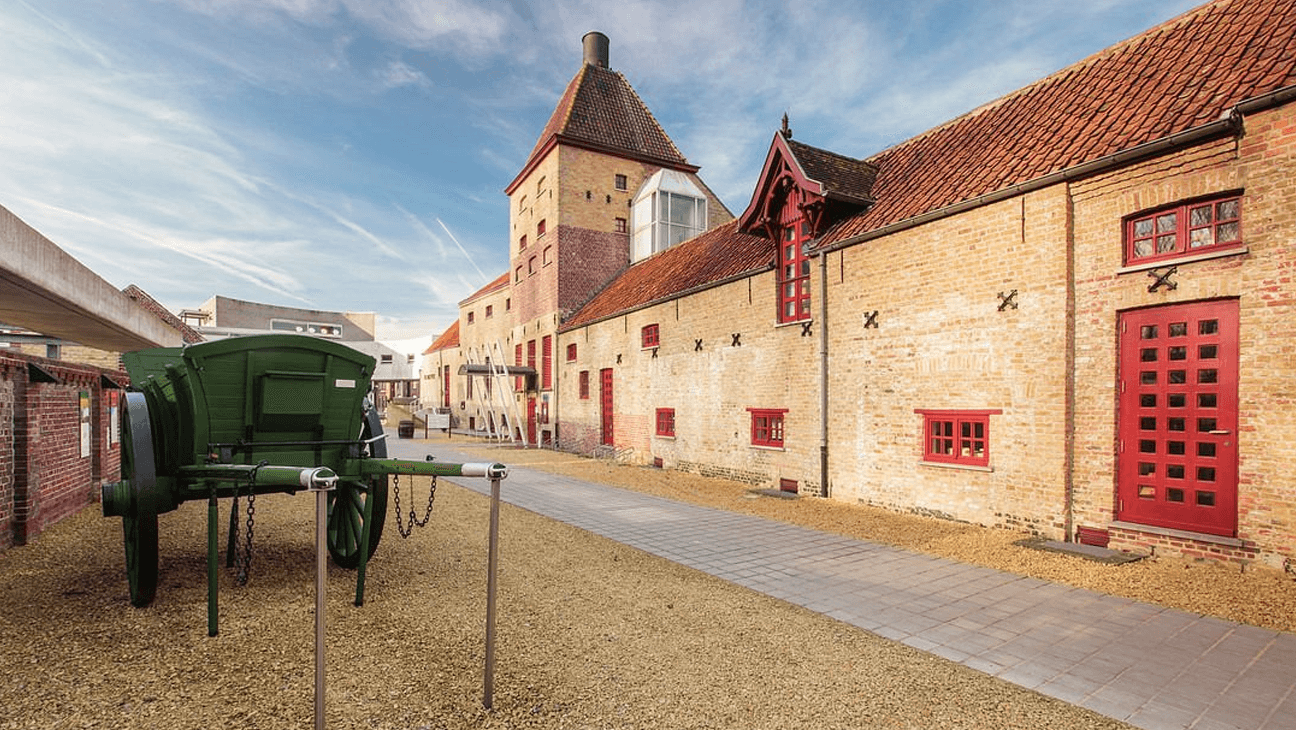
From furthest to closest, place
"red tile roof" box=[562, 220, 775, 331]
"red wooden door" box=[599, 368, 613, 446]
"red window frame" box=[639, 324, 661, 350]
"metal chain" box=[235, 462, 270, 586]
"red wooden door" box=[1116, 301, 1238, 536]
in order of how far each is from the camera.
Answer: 1. "red wooden door" box=[599, 368, 613, 446]
2. "red window frame" box=[639, 324, 661, 350]
3. "red tile roof" box=[562, 220, 775, 331]
4. "red wooden door" box=[1116, 301, 1238, 536]
5. "metal chain" box=[235, 462, 270, 586]

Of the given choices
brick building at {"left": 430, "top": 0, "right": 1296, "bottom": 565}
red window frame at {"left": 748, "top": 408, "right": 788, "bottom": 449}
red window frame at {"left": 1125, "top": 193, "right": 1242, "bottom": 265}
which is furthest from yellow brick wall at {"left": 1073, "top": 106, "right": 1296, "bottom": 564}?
red window frame at {"left": 748, "top": 408, "right": 788, "bottom": 449}

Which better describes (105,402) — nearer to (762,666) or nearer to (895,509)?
(762,666)

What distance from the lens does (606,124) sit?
24.1 metres

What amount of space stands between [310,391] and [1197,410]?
8.58 m

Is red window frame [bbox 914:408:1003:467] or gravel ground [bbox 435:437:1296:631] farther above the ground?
red window frame [bbox 914:408:1003:467]

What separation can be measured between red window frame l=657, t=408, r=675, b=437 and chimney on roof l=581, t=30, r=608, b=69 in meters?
17.8

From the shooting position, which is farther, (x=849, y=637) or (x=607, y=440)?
(x=607, y=440)

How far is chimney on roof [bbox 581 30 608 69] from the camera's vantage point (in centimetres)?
2627

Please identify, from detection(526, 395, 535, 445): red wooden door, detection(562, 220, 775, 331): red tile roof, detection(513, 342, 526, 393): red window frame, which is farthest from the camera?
detection(513, 342, 526, 393): red window frame

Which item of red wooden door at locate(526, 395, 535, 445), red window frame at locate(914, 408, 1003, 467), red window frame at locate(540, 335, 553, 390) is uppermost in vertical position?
red window frame at locate(540, 335, 553, 390)

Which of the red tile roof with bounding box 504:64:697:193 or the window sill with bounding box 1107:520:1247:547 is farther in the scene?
the red tile roof with bounding box 504:64:697:193

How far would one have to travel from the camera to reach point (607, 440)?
62.5ft

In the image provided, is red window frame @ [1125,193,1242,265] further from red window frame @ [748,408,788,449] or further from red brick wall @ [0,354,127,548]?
red brick wall @ [0,354,127,548]

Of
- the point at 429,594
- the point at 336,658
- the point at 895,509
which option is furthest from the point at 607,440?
the point at 336,658
